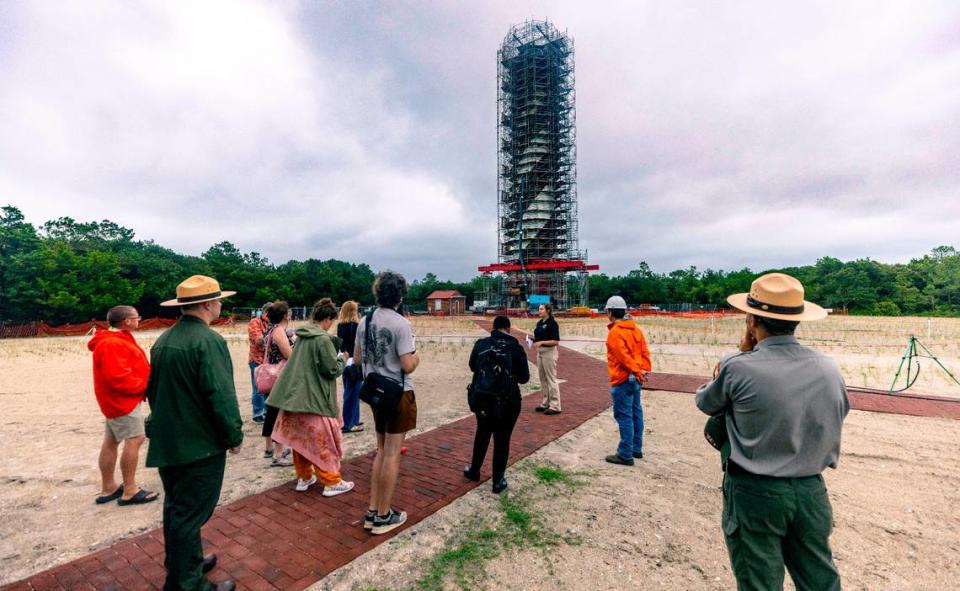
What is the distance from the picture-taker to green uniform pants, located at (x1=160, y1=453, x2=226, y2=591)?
8.33ft

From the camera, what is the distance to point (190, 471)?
257cm

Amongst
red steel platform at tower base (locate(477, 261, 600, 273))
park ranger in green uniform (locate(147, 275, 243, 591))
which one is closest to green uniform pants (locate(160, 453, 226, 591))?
park ranger in green uniform (locate(147, 275, 243, 591))

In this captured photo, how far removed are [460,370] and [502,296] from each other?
47.6 metres

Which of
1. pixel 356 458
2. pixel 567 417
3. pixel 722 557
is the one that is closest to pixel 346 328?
pixel 356 458

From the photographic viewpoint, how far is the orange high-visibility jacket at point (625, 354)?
192 inches

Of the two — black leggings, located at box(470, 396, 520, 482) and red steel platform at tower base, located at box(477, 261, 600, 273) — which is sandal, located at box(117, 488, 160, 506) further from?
red steel platform at tower base, located at box(477, 261, 600, 273)

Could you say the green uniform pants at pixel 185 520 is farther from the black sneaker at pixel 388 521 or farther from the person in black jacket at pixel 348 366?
the person in black jacket at pixel 348 366

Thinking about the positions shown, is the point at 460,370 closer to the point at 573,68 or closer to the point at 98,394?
the point at 98,394

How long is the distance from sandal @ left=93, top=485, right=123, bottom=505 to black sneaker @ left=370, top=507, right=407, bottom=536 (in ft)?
9.10

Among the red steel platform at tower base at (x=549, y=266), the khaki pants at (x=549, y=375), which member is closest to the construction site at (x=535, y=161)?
the red steel platform at tower base at (x=549, y=266)

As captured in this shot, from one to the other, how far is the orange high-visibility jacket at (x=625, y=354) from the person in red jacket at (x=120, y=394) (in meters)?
4.68

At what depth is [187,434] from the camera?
2574mm

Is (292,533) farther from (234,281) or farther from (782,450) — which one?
(234,281)

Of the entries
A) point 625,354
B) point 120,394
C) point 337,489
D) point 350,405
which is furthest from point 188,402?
point 625,354
